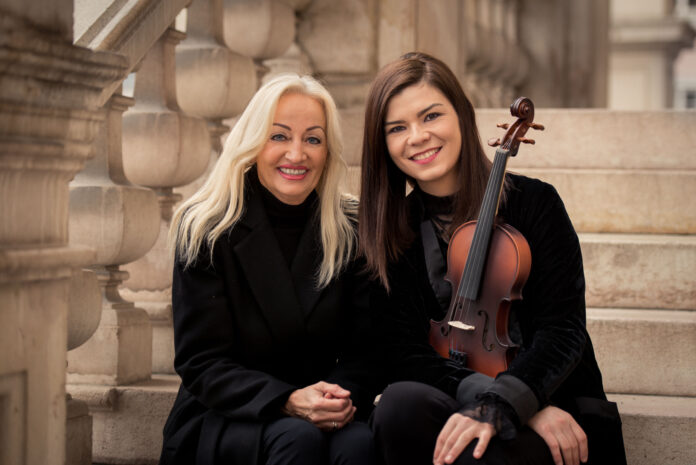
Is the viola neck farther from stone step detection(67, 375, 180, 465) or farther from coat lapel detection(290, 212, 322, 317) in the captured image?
stone step detection(67, 375, 180, 465)

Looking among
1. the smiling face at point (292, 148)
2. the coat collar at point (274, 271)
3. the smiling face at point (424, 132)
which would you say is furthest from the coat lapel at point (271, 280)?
the smiling face at point (424, 132)

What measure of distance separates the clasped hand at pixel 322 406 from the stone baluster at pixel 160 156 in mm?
833

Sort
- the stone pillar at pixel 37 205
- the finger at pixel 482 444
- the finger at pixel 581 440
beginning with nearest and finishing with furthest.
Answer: the stone pillar at pixel 37 205 → the finger at pixel 482 444 → the finger at pixel 581 440

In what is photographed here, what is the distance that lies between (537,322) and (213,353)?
76 centimetres

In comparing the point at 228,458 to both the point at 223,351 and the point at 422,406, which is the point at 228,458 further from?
the point at 422,406

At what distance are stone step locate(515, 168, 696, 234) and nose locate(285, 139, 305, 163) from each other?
1500 mm

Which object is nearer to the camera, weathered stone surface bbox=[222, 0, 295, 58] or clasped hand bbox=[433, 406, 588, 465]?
clasped hand bbox=[433, 406, 588, 465]

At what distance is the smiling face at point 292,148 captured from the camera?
7.83 ft

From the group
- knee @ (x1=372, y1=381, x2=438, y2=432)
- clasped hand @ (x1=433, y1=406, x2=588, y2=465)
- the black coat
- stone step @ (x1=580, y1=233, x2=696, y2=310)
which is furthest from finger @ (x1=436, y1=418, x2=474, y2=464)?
stone step @ (x1=580, y1=233, x2=696, y2=310)

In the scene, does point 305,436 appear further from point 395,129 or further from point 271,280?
point 395,129

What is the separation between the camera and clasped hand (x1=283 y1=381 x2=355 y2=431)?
7.00ft

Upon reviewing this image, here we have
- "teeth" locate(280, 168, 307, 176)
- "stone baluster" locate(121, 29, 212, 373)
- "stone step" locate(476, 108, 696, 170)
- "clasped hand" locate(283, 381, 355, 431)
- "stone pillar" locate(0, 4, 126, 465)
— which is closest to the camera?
"stone pillar" locate(0, 4, 126, 465)

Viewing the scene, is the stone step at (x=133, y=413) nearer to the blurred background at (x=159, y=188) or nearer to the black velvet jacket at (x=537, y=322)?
the blurred background at (x=159, y=188)

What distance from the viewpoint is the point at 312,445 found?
6.78 ft
